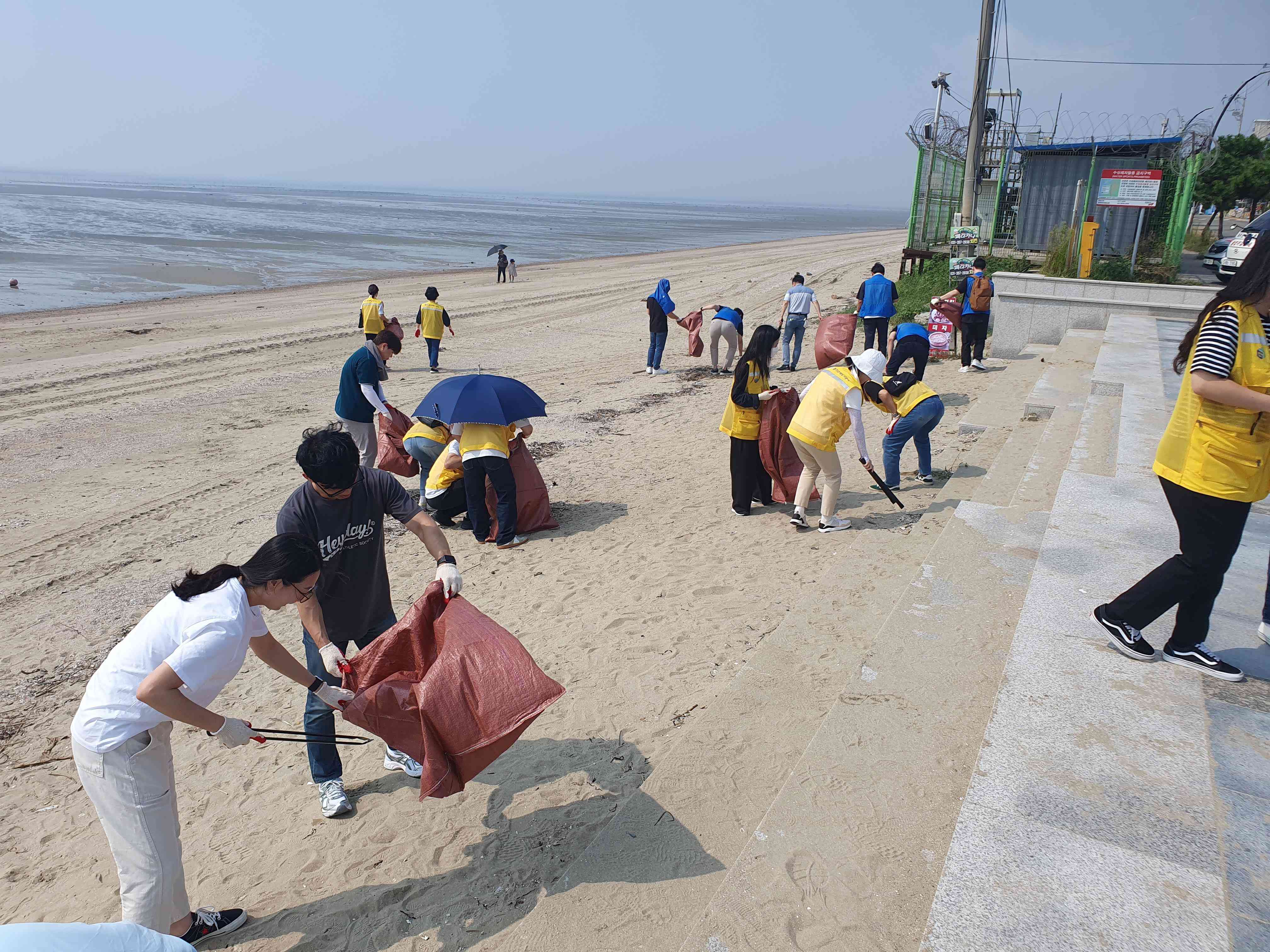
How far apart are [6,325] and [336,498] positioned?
20127 mm

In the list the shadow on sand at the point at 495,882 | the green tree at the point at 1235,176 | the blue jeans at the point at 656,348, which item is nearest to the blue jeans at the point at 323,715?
the shadow on sand at the point at 495,882

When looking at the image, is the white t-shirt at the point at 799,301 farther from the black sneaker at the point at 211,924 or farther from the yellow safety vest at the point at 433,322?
the black sneaker at the point at 211,924

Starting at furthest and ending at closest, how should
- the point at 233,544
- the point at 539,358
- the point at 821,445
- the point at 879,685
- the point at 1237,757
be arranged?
the point at 539,358 → the point at 233,544 → the point at 821,445 → the point at 879,685 → the point at 1237,757

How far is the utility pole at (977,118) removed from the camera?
655 inches

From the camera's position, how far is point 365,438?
8.04 m

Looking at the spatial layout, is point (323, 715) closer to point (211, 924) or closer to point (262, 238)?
point (211, 924)

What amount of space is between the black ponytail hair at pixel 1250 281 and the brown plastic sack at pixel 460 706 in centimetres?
299

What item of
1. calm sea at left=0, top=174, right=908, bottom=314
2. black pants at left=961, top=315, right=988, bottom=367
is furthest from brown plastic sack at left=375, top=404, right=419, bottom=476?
calm sea at left=0, top=174, right=908, bottom=314

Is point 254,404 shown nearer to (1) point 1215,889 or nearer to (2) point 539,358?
(2) point 539,358

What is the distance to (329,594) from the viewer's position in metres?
3.68

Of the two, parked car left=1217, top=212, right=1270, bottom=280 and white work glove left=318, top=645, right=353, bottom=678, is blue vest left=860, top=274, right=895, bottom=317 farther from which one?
white work glove left=318, top=645, right=353, bottom=678

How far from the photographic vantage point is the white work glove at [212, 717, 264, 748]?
2.77 metres

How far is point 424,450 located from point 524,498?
1.25 meters

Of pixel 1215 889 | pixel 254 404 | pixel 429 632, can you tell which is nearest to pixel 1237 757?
pixel 1215 889
